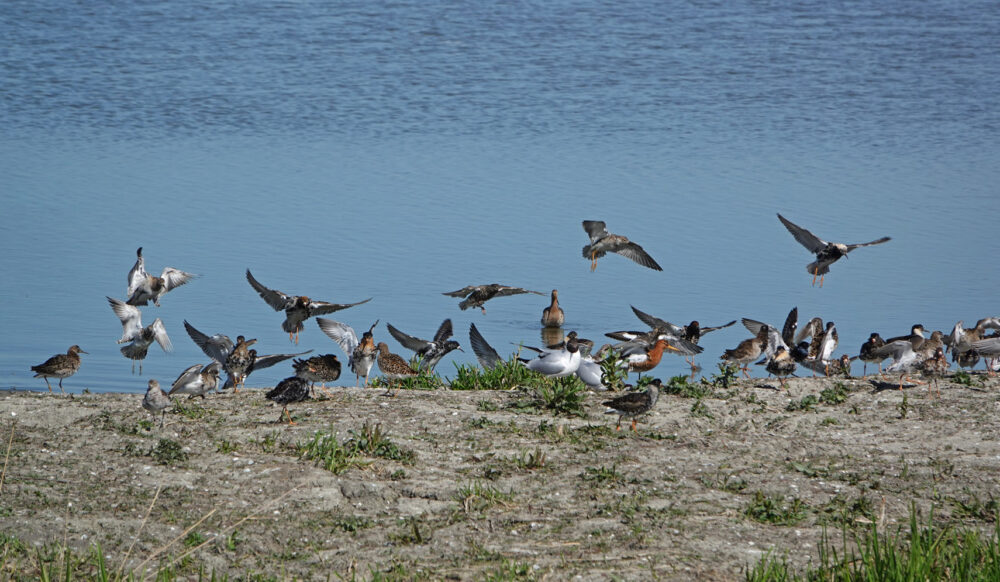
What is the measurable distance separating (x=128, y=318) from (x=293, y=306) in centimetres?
185

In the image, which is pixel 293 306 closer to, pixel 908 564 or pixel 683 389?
pixel 683 389

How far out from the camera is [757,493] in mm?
8500

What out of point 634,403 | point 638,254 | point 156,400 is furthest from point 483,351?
point 638,254

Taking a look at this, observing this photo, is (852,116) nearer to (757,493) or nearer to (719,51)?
(719,51)

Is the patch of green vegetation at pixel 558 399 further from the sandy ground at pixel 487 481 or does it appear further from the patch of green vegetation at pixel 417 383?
the patch of green vegetation at pixel 417 383

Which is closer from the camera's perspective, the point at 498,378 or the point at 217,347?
the point at 498,378

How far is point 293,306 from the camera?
48.9 feet

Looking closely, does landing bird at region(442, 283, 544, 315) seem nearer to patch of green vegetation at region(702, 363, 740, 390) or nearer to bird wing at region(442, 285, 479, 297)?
bird wing at region(442, 285, 479, 297)

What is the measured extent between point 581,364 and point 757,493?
376 cm

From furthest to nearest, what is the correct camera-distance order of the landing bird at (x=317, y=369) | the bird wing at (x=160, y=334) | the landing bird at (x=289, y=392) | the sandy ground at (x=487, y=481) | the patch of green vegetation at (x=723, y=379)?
the bird wing at (x=160, y=334), the patch of green vegetation at (x=723, y=379), the landing bird at (x=317, y=369), the landing bird at (x=289, y=392), the sandy ground at (x=487, y=481)

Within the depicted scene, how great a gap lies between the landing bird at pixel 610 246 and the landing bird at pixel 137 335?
245 inches

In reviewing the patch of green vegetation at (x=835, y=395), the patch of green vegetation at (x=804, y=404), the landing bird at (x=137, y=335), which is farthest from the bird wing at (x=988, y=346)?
the landing bird at (x=137, y=335)

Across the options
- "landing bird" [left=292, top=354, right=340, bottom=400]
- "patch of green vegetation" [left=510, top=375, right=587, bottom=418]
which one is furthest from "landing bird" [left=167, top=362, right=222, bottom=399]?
"patch of green vegetation" [left=510, top=375, right=587, bottom=418]

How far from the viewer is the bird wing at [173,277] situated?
1575 centimetres
